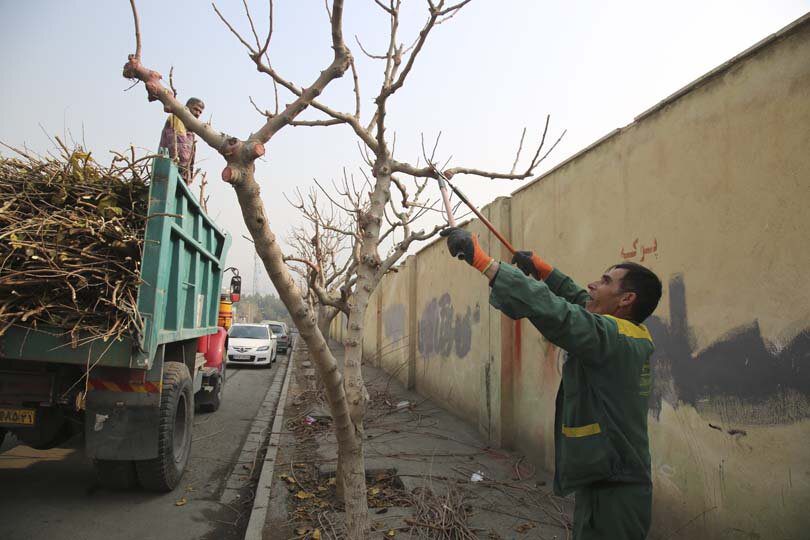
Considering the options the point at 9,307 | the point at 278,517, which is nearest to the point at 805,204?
the point at 278,517

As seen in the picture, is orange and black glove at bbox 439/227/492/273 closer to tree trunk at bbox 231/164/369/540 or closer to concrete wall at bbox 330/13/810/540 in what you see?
tree trunk at bbox 231/164/369/540

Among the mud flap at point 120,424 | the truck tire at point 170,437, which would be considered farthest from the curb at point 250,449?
the mud flap at point 120,424

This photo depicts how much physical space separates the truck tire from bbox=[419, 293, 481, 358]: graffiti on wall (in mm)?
3849

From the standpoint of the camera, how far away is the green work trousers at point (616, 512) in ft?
6.70

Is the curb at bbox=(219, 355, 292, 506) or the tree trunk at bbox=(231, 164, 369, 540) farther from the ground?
the tree trunk at bbox=(231, 164, 369, 540)

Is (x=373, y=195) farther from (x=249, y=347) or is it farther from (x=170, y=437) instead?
(x=249, y=347)

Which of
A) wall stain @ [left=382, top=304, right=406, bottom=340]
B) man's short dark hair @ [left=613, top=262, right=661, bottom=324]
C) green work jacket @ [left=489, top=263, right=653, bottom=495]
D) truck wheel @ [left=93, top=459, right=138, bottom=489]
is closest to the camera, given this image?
green work jacket @ [left=489, top=263, right=653, bottom=495]

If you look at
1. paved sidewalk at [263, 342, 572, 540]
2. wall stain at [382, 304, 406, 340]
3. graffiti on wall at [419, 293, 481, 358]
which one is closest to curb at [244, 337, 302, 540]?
paved sidewalk at [263, 342, 572, 540]

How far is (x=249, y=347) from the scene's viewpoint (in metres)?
15.2

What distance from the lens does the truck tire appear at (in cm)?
438

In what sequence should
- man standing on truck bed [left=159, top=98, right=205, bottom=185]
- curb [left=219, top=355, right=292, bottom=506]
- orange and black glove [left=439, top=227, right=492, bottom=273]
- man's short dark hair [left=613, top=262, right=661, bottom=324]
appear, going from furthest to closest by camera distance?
man standing on truck bed [left=159, top=98, right=205, bottom=185] → curb [left=219, top=355, right=292, bottom=506] → man's short dark hair [left=613, top=262, right=661, bottom=324] → orange and black glove [left=439, top=227, right=492, bottom=273]

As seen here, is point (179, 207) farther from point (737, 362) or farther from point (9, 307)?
point (737, 362)

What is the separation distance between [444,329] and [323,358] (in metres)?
6.02

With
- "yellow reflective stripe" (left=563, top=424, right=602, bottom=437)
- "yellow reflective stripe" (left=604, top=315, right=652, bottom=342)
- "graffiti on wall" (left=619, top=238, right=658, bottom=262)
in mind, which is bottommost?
"yellow reflective stripe" (left=563, top=424, right=602, bottom=437)
